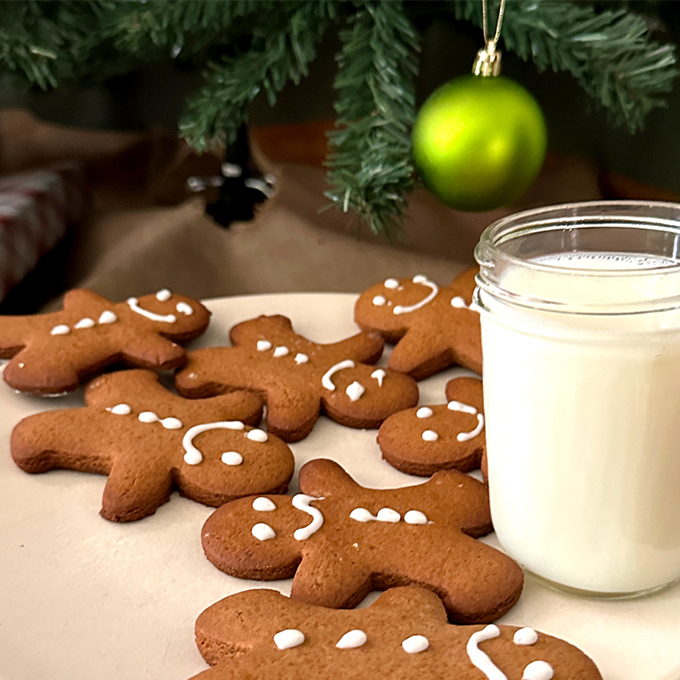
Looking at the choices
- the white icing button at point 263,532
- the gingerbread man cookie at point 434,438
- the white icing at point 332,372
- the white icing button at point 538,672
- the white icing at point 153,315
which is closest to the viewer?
the white icing button at point 538,672

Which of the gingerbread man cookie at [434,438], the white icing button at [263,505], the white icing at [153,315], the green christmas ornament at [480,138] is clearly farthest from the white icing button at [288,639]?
the green christmas ornament at [480,138]

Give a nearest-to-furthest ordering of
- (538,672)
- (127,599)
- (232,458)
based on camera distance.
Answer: (538,672) < (127,599) < (232,458)

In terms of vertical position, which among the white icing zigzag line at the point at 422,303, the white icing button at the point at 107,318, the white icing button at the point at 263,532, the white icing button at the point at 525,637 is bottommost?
the white icing button at the point at 525,637

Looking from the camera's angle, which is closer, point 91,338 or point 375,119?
point 91,338

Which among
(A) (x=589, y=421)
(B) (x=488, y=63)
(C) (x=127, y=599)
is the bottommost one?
(C) (x=127, y=599)

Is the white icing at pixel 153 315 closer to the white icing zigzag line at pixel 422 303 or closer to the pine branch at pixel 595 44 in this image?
the white icing zigzag line at pixel 422 303

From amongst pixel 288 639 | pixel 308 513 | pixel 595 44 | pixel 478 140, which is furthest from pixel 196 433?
pixel 595 44

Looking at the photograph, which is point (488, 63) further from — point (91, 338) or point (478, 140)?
point (91, 338)
